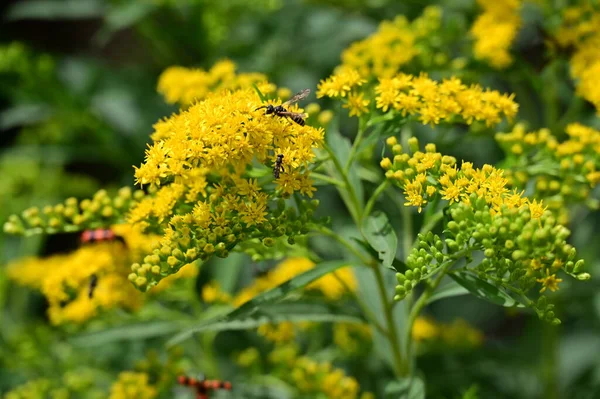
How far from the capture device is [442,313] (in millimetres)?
3320

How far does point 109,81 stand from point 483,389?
2.09 meters

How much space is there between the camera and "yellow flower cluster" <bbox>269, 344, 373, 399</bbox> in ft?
6.55

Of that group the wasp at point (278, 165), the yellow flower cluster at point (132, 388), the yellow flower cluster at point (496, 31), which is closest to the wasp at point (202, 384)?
the yellow flower cluster at point (132, 388)

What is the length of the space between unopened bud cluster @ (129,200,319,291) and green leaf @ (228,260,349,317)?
4.3 inches

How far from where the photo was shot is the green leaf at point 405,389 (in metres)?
1.69

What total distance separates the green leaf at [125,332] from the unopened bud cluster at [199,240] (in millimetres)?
626

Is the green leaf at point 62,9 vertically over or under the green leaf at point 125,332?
over

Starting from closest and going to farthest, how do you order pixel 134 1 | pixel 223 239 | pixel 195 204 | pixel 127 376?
pixel 223 239 → pixel 195 204 → pixel 127 376 → pixel 134 1

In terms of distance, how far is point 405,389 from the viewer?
5.70ft

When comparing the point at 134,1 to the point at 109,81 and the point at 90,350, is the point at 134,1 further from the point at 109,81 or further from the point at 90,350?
the point at 90,350

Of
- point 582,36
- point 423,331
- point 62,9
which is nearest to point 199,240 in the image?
point 423,331

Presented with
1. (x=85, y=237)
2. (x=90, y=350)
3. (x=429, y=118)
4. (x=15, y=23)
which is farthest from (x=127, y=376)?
(x=15, y=23)

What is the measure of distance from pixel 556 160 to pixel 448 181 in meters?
0.53

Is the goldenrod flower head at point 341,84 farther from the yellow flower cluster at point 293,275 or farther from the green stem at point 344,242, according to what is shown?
the yellow flower cluster at point 293,275
